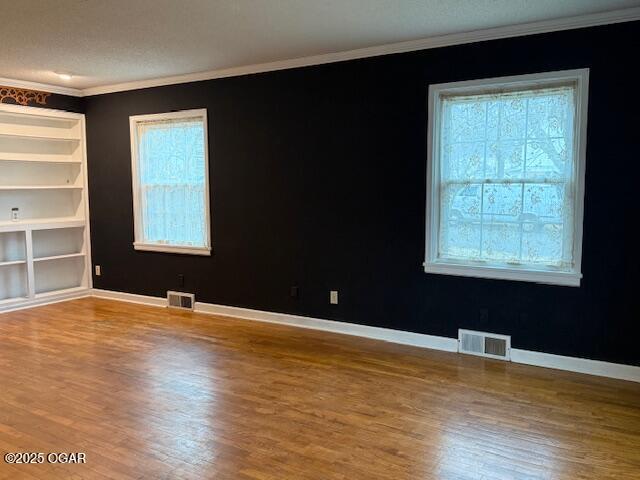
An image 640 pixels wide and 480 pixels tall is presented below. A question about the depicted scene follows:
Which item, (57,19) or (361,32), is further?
(361,32)

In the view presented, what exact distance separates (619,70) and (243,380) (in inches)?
136

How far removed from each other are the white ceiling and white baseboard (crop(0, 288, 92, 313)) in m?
2.64

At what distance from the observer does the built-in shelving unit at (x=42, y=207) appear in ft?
19.2

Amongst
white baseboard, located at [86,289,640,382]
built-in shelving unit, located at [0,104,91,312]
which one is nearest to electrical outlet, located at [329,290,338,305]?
white baseboard, located at [86,289,640,382]

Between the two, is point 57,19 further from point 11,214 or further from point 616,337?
point 616,337

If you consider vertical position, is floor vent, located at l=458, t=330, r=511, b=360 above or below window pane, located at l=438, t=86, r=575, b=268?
below

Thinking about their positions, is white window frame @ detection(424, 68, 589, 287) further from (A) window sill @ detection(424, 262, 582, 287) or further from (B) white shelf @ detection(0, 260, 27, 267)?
(B) white shelf @ detection(0, 260, 27, 267)

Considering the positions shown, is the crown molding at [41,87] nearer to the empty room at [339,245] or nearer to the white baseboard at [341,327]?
the empty room at [339,245]

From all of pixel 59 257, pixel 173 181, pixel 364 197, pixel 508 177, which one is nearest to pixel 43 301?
pixel 59 257

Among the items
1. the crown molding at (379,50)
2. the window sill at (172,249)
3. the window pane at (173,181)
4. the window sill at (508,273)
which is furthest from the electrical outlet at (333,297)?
the crown molding at (379,50)

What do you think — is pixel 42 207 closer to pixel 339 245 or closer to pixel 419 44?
pixel 339 245

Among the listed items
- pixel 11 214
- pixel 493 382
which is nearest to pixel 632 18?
pixel 493 382

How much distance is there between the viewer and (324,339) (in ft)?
15.3

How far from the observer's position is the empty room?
2.86m
